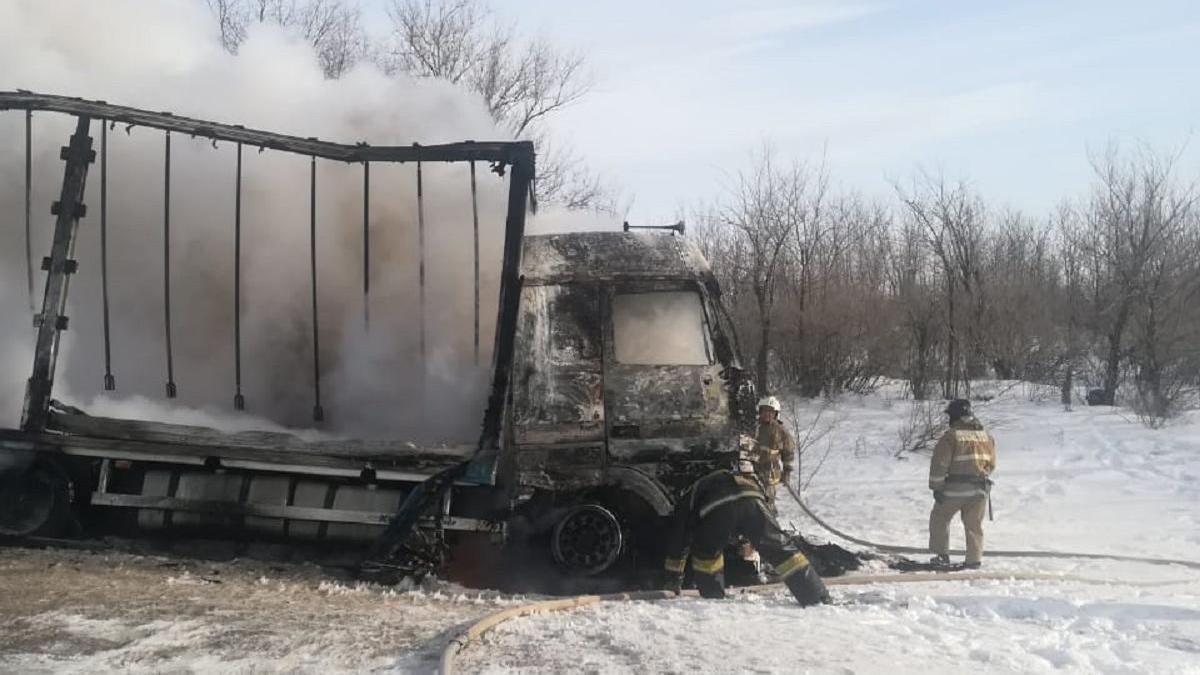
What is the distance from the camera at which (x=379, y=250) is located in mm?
7664

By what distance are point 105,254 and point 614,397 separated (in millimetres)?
3964

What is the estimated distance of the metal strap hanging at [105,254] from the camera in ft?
22.5

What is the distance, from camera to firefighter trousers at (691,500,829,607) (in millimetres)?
5742

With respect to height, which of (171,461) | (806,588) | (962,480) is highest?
(171,461)

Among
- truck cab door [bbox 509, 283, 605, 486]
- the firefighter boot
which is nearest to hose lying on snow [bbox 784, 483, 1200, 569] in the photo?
the firefighter boot

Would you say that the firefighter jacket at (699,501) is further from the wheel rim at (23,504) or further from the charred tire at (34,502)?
the wheel rim at (23,504)

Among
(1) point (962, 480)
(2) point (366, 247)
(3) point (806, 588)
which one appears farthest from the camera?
(1) point (962, 480)

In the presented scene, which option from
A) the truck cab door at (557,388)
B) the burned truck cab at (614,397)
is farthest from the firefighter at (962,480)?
the truck cab door at (557,388)

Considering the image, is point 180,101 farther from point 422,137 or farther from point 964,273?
point 964,273

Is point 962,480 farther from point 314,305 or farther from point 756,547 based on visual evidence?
point 314,305

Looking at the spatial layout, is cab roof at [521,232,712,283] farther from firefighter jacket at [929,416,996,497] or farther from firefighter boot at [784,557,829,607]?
firefighter jacket at [929,416,996,497]

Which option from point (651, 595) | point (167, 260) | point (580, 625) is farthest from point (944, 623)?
point (167, 260)

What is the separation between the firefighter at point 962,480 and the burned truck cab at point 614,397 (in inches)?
103

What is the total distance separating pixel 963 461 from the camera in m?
8.09
